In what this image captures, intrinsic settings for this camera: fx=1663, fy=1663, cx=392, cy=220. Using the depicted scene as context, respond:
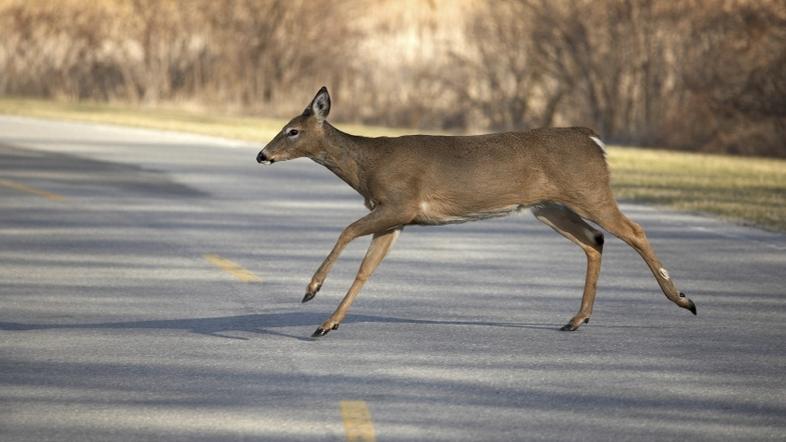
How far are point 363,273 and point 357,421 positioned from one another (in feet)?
8.71

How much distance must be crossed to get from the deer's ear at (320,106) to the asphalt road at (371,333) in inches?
54.4

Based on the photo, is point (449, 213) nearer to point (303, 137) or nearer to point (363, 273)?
point (363, 273)

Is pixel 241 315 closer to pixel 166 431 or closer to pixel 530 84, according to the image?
pixel 166 431

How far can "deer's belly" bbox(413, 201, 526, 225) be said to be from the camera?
35.2 ft

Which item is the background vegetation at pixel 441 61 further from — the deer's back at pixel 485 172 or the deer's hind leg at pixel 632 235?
the deer's back at pixel 485 172

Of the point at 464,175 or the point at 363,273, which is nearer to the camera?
the point at 363,273

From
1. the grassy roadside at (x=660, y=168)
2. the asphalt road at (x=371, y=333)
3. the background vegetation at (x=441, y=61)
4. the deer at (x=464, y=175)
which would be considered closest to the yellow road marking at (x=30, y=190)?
the asphalt road at (x=371, y=333)

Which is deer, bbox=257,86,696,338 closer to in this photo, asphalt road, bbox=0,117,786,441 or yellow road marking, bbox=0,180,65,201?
asphalt road, bbox=0,117,786,441

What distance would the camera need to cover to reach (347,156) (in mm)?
10859

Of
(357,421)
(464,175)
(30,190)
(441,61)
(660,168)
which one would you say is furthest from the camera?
(441,61)

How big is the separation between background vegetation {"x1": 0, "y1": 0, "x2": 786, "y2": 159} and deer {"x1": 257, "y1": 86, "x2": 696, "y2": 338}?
18731 millimetres

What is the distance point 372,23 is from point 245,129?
12633mm

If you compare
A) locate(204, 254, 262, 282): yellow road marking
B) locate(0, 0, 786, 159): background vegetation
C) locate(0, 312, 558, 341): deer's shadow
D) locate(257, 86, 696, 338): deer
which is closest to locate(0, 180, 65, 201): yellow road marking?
locate(204, 254, 262, 282): yellow road marking

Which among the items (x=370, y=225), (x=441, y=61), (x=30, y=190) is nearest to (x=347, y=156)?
(x=370, y=225)
